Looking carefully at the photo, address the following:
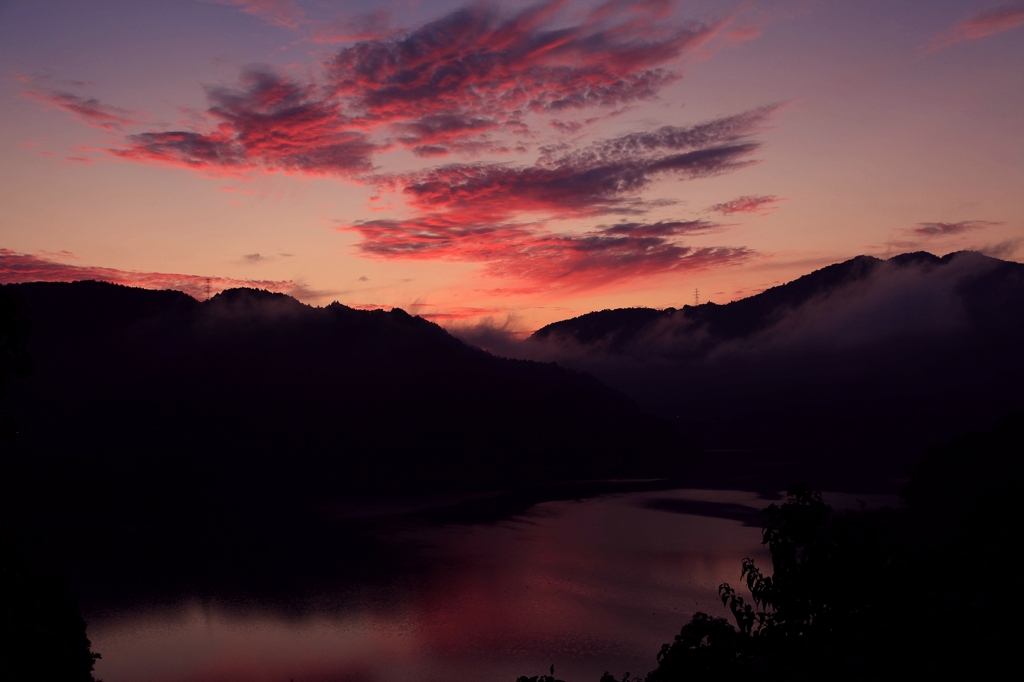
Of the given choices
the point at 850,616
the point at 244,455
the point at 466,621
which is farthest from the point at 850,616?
the point at 244,455

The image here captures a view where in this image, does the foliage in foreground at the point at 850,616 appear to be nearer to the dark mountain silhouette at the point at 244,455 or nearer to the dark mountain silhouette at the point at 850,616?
the dark mountain silhouette at the point at 850,616

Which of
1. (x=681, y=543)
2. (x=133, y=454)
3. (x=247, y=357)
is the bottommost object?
(x=681, y=543)

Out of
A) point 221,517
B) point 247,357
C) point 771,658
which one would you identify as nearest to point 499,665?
point 771,658

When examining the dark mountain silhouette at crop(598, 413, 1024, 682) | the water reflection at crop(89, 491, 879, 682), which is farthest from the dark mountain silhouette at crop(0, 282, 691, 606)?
the dark mountain silhouette at crop(598, 413, 1024, 682)

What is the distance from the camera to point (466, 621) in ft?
152

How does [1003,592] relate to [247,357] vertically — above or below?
below

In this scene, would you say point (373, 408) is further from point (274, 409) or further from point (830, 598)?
point (830, 598)

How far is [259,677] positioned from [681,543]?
146ft

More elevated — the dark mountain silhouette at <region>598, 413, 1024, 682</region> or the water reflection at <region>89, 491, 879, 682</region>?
the dark mountain silhouette at <region>598, 413, 1024, 682</region>

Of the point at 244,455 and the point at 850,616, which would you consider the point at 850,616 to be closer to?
the point at 850,616

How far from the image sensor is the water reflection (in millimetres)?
37656

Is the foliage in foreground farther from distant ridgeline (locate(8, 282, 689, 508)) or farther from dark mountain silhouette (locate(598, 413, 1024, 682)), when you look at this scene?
distant ridgeline (locate(8, 282, 689, 508))

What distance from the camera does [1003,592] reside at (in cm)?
1027

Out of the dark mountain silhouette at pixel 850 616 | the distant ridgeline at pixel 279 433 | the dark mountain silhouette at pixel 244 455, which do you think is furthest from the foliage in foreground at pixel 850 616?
the distant ridgeline at pixel 279 433
